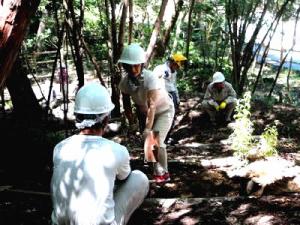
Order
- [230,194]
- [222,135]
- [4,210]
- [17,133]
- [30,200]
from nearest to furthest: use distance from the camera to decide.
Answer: [4,210], [30,200], [230,194], [17,133], [222,135]

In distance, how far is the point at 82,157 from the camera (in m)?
2.84

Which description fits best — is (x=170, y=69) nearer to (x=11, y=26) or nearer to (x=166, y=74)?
(x=166, y=74)

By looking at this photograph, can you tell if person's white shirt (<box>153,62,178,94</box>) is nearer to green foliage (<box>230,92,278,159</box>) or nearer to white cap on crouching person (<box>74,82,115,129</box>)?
green foliage (<box>230,92,278,159</box>)

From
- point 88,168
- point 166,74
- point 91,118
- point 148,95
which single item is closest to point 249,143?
point 148,95

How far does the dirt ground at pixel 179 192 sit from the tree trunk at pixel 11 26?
227 cm

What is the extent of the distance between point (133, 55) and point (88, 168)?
91.4 inches

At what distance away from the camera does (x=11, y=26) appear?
258 cm

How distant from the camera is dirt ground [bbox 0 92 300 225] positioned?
4.42m

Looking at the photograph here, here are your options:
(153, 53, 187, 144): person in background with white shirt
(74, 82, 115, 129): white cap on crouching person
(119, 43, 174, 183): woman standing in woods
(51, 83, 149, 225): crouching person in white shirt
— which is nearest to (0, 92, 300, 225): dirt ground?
(119, 43, 174, 183): woman standing in woods

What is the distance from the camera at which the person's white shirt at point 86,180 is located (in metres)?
2.82

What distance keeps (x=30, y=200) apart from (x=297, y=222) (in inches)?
109

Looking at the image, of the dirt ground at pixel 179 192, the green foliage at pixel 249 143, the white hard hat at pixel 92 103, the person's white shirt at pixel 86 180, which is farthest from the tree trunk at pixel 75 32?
the person's white shirt at pixel 86 180

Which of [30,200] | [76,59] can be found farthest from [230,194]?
[76,59]

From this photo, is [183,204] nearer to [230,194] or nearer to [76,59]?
[230,194]
